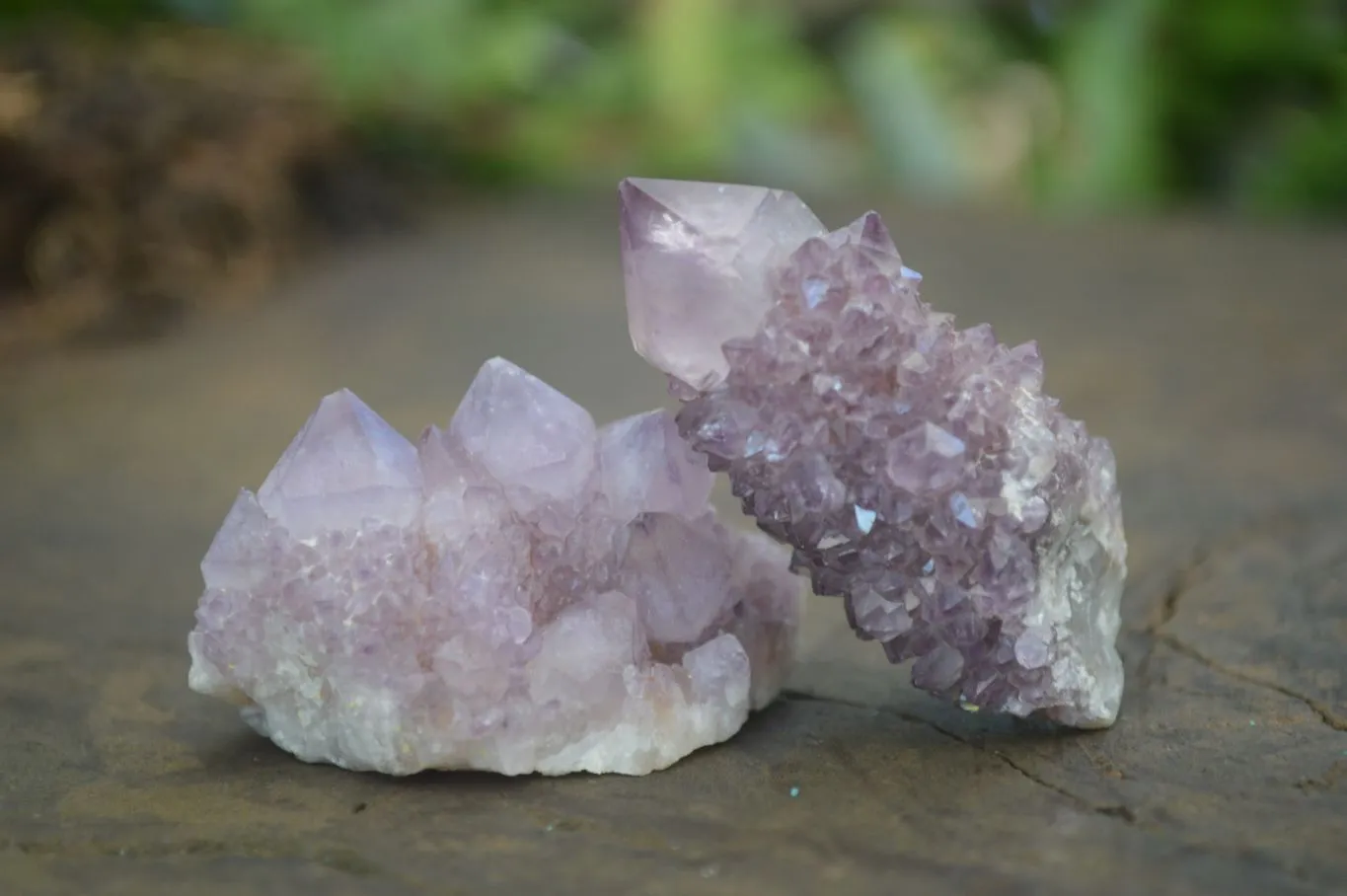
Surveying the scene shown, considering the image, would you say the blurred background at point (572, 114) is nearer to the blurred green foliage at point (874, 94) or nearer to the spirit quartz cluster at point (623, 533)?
the blurred green foliage at point (874, 94)

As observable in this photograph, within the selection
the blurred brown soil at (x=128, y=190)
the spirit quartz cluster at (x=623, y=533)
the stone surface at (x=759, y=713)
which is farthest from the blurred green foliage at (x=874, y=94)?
the spirit quartz cluster at (x=623, y=533)

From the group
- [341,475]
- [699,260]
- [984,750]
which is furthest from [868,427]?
[341,475]

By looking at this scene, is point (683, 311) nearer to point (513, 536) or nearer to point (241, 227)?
point (513, 536)

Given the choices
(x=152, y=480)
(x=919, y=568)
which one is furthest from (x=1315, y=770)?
(x=152, y=480)

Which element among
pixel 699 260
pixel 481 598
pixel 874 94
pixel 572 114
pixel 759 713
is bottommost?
pixel 759 713

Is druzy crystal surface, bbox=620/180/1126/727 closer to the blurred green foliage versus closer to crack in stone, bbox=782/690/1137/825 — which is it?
crack in stone, bbox=782/690/1137/825

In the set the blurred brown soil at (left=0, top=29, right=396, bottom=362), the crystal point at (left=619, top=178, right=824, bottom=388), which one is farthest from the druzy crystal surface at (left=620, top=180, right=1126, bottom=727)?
the blurred brown soil at (left=0, top=29, right=396, bottom=362)

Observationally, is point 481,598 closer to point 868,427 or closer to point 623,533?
point 623,533
